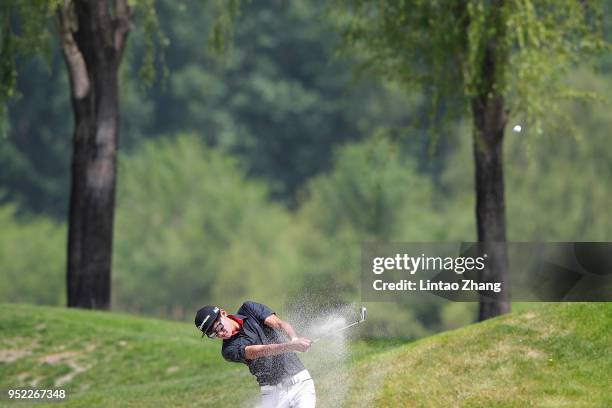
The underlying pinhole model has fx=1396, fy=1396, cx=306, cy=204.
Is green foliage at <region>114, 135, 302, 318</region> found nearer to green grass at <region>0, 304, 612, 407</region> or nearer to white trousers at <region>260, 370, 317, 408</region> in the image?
green grass at <region>0, 304, 612, 407</region>

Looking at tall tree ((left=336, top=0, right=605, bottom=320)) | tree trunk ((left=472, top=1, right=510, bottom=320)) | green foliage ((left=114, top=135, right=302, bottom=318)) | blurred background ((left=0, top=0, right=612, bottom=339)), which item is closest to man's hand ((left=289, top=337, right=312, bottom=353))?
tall tree ((left=336, top=0, right=605, bottom=320))

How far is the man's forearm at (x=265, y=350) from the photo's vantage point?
1275 cm

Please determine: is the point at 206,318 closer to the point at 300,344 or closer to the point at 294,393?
the point at 300,344

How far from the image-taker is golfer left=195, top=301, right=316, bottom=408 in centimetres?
1294

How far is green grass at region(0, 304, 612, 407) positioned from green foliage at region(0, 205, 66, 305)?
42.0m

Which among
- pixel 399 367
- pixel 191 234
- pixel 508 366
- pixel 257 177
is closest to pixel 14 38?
pixel 399 367

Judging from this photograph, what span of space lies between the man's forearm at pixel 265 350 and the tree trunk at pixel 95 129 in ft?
43.6

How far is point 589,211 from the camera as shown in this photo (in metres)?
55.9

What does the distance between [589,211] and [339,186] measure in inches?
642

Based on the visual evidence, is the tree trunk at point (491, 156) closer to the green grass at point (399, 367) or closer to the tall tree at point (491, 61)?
the tall tree at point (491, 61)

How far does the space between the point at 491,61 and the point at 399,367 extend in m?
7.56

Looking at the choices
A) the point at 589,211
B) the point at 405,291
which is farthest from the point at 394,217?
the point at 405,291

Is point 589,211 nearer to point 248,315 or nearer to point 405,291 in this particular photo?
point 405,291

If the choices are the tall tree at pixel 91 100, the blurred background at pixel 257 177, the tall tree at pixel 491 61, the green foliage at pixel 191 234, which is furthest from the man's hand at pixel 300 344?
the green foliage at pixel 191 234
